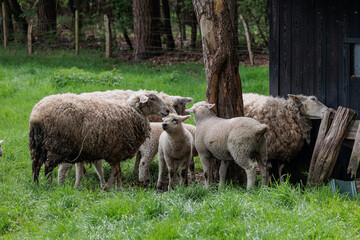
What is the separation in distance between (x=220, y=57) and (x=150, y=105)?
1.29 meters

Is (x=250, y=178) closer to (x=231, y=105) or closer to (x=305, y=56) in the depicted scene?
(x=231, y=105)

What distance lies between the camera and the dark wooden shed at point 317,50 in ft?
24.2

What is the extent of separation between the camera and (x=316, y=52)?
7.84 m

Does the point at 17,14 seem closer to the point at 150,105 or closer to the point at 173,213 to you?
the point at 150,105

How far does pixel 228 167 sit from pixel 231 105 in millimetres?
923

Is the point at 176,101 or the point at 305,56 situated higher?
the point at 305,56

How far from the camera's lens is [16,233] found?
17.2 ft

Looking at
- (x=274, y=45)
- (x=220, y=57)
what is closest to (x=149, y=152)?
(x=220, y=57)

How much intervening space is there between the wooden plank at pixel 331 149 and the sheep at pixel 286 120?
99cm

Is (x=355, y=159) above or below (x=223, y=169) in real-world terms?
above

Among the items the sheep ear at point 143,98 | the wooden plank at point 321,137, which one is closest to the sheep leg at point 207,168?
the sheep ear at point 143,98

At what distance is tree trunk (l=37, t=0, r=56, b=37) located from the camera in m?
21.3

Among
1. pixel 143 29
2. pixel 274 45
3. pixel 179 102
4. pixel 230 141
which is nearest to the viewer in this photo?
pixel 230 141

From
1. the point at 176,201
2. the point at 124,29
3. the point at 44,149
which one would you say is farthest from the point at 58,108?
the point at 124,29
